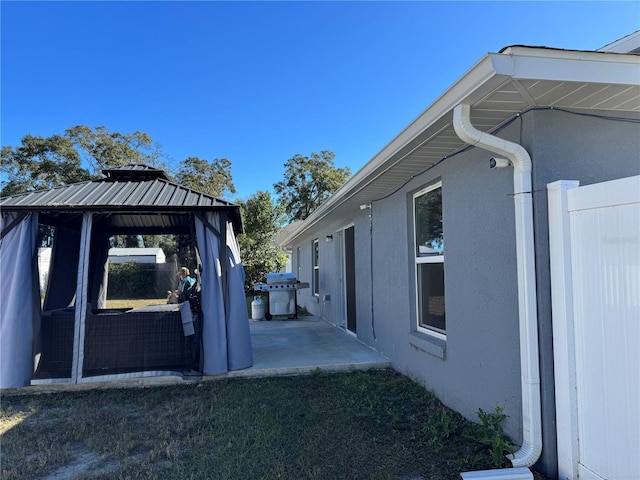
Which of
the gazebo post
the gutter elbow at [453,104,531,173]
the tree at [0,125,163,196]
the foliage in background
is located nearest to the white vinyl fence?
the gutter elbow at [453,104,531,173]

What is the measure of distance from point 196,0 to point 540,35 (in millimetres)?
5418

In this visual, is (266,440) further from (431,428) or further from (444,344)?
(444,344)

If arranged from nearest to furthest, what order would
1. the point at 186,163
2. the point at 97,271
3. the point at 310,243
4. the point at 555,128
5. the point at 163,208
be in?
the point at 555,128
the point at 163,208
the point at 97,271
the point at 310,243
the point at 186,163

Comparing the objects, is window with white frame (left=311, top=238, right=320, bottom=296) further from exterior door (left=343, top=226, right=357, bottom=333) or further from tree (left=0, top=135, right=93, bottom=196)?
tree (left=0, top=135, right=93, bottom=196)

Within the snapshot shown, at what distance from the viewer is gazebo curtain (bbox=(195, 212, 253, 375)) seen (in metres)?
5.01

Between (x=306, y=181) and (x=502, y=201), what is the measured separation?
97.2ft

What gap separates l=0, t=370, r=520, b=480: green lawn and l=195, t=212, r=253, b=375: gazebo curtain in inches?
15.9

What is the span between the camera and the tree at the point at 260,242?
51.4 ft

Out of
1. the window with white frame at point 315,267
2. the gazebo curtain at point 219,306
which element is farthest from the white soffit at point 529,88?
the window with white frame at point 315,267

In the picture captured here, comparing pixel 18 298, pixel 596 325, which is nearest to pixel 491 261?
pixel 596 325

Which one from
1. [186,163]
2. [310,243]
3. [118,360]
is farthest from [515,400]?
[186,163]

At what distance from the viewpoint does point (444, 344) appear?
4047mm

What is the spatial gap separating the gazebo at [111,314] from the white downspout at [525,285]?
3.36m

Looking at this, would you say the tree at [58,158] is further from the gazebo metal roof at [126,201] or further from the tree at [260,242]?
the gazebo metal roof at [126,201]
